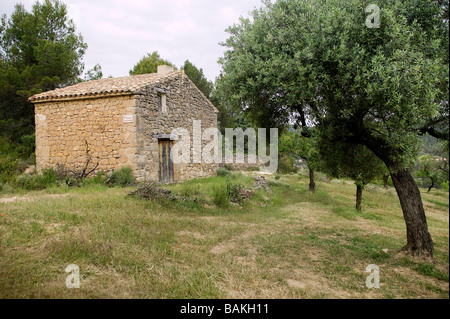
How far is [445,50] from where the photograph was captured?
5.21 metres

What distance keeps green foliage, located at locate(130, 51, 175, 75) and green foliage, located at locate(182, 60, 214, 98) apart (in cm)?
267

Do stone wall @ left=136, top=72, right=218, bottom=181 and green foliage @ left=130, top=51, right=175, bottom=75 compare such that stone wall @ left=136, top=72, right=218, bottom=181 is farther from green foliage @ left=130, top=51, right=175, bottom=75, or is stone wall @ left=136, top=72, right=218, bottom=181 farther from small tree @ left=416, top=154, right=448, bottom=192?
green foliage @ left=130, top=51, right=175, bottom=75

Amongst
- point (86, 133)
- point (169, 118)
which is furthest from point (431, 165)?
point (86, 133)

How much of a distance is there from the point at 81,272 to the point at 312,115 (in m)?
5.49

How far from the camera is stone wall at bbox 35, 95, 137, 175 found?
12.5m

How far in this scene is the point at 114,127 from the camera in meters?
12.6

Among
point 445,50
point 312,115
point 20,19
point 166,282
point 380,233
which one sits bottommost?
point 380,233

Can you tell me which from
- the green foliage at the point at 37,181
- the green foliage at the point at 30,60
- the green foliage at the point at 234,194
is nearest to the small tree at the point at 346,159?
the green foliage at the point at 234,194

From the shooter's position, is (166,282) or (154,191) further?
(154,191)

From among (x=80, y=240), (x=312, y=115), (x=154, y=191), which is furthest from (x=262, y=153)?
(x=80, y=240)

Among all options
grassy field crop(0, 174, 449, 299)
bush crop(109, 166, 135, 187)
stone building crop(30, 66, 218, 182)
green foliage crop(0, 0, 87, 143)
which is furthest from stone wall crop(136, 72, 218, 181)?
green foliage crop(0, 0, 87, 143)

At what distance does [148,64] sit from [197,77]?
5.82m

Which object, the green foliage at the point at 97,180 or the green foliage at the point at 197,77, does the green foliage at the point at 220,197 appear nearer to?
the green foliage at the point at 97,180
